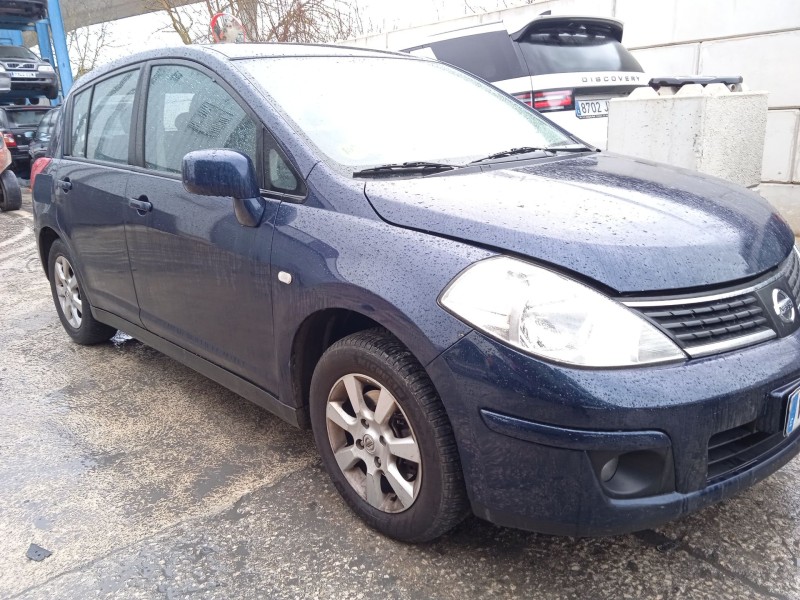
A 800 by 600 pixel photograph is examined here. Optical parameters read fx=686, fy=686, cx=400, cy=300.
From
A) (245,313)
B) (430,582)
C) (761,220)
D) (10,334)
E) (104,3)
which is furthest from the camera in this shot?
(104,3)

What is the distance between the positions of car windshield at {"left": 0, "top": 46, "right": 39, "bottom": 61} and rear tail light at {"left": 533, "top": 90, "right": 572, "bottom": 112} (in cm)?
1431

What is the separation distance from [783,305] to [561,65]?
390 centimetres

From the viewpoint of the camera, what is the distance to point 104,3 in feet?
73.6

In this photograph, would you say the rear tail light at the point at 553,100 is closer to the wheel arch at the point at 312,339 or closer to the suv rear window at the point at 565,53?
the suv rear window at the point at 565,53

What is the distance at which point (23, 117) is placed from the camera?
14.6 m

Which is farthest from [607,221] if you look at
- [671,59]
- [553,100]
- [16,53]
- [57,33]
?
[57,33]

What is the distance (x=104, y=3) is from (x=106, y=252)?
74.0ft

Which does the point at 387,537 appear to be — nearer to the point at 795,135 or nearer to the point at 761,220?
the point at 761,220

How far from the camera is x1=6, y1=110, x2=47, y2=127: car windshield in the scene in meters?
14.4

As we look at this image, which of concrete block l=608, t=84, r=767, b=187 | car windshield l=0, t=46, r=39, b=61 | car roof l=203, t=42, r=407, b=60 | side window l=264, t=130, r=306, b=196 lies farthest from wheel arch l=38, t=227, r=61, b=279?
car windshield l=0, t=46, r=39, b=61

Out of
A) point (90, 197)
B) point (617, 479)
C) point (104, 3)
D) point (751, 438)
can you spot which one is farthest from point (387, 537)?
point (104, 3)

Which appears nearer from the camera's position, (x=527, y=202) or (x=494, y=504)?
(x=494, y=504)

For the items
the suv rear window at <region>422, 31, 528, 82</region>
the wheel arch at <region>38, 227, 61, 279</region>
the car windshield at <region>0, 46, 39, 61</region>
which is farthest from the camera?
the car windshield at <region>0, 46, 39, 61</region>

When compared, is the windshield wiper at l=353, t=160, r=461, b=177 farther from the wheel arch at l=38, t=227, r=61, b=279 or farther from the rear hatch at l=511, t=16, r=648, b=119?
the rear hatch at l=511, t=16, r=648, b=119
